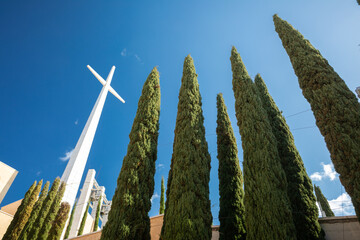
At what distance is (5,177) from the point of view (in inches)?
808

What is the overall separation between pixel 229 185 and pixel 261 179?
2744mm

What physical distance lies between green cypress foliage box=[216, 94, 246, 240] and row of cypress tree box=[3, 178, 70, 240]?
1063cm

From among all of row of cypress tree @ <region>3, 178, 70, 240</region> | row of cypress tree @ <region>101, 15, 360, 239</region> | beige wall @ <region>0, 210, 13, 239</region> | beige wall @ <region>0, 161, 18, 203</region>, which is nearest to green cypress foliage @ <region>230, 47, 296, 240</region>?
row of cypress tree @ <region>101, 15, 360, 239</region>

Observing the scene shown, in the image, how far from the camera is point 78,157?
23094mm

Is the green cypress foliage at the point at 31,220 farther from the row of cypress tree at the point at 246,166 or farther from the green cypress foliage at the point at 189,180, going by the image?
the green cypress foliage at the point at 189,180

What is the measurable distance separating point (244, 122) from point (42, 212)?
1377 cm

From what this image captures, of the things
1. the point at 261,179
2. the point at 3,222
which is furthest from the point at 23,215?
the point at 261,179

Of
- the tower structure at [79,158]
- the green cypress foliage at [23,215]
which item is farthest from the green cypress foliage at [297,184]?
the tower structure at [79,158]

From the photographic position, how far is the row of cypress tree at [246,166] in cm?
554

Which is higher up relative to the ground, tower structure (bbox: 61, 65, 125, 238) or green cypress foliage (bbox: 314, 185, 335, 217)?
tower structure (bbox: 61, 65, 125, 238)

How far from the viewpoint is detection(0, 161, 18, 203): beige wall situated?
2003 cm

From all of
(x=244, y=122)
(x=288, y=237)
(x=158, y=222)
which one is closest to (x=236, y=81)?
(x=244, y=122)

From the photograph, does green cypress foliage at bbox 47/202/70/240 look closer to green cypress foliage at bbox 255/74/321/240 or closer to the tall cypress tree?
the tall cypress tree

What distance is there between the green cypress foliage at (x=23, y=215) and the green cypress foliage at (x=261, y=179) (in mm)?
16140
